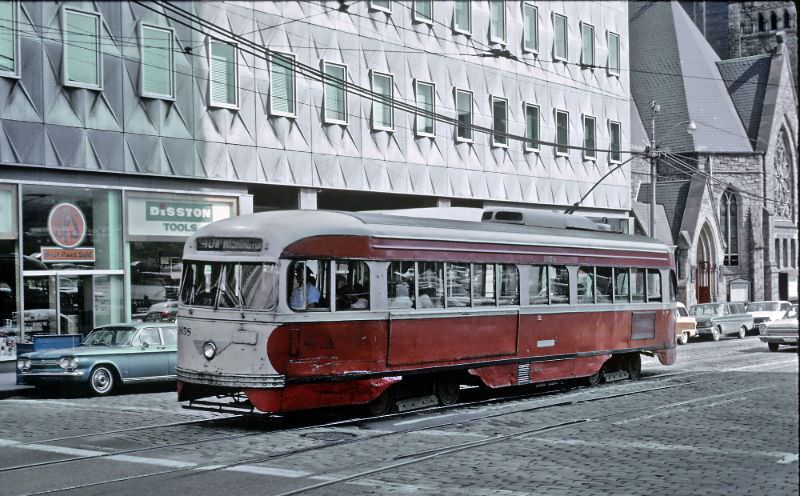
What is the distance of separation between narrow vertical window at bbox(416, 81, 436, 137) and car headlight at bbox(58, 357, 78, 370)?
1547 centimetres

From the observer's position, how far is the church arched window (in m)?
65.9

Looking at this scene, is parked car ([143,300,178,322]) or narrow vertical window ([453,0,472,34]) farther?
narrow vertical window ([453,0,472,34])

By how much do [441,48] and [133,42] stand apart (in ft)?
37.1

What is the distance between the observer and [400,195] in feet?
104

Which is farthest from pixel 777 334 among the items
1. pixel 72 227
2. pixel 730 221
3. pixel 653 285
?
pixel 730 221

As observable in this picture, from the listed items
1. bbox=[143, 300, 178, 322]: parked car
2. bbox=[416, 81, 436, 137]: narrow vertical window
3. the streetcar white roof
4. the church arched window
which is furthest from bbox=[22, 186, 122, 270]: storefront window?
the church arched window

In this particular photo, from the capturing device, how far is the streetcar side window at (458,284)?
15898 millimetres

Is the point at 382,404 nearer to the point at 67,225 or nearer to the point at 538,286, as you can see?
the point at 538,286

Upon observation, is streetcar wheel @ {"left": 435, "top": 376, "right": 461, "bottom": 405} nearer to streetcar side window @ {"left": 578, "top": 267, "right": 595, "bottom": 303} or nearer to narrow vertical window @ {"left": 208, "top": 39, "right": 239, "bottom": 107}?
streetcar side window @ {"left": 578, "top": 267, "right": 595, "bottom": 303}

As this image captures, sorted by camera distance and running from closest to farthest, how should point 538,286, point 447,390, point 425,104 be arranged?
point 447,390, point 538,286, point 425,104

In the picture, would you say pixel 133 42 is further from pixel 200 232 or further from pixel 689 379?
pixel 689 379

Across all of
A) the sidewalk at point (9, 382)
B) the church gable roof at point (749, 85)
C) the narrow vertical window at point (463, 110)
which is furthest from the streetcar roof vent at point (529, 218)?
the church gable roof at point (749, 85)

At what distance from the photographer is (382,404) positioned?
15086mm

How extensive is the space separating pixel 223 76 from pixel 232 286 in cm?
1344
